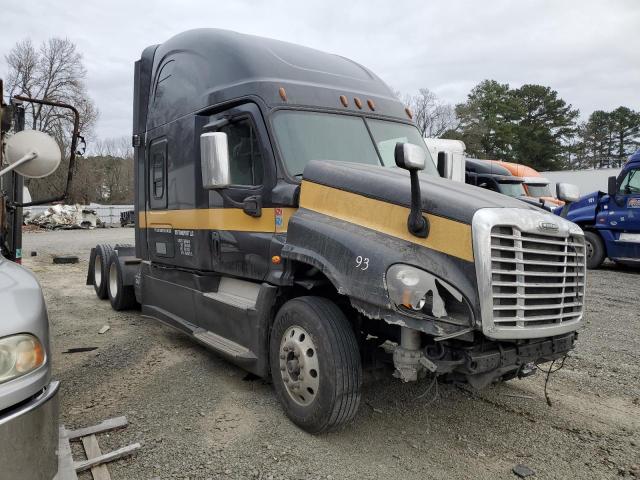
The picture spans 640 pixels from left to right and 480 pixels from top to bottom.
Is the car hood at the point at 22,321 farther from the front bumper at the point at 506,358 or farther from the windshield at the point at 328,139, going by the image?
the front bumper at the point at 506,358

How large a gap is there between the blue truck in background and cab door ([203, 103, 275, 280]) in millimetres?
9655

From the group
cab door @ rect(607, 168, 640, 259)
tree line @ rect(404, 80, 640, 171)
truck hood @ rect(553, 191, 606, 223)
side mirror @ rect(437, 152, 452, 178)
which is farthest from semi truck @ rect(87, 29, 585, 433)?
tree line @ rect(404, 80, 640, 171)

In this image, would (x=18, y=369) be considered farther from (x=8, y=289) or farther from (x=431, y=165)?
(x=431, y=165)

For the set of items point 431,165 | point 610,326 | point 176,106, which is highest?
point 176,106

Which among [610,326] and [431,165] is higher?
[431,165]

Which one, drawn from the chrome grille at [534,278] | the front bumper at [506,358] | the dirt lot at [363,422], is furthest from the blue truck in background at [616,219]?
the front bumper at [506,358]

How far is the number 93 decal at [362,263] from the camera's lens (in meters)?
3.17

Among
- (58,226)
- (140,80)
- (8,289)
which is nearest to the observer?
(8,289)

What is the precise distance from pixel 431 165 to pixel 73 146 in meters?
3.28

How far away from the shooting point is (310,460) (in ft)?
10.7

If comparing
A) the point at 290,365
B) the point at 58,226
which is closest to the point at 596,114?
the point at 58,226

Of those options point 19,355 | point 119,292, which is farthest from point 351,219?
point 119,292

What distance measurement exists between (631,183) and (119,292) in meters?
11.2

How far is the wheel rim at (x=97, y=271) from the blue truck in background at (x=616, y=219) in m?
10.0
